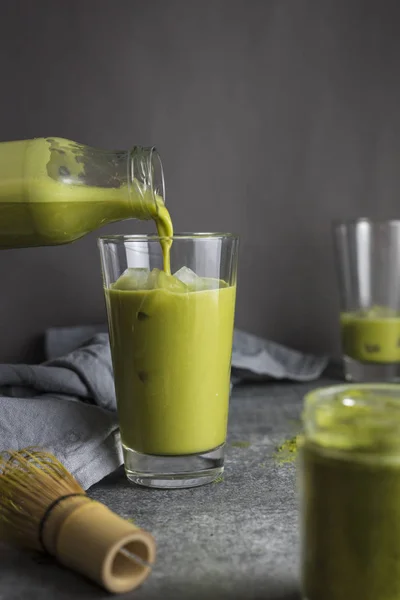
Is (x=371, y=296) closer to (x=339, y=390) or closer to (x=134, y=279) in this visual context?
(x=134, y=279)

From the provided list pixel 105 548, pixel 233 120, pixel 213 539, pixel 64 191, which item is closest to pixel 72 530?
pixel 105 548

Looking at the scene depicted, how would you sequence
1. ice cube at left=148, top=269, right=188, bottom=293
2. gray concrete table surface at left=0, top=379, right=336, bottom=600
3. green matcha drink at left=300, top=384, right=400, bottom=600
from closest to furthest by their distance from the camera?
green matcha drink at left=300, top=384, right=400, bottom=600, gray concrete table surface at left=0, top=379, right=336, bottom=600, ice cube at left=148, top=269, right=188, bottom=293

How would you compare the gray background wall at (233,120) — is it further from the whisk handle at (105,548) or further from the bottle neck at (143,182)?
the whisk handle at (105,548)

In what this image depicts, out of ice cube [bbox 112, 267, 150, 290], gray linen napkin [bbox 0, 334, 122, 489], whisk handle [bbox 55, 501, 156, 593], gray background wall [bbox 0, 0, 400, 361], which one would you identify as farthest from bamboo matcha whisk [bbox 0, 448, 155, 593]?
gray background wall [bbox 0, 0, 400, 361]

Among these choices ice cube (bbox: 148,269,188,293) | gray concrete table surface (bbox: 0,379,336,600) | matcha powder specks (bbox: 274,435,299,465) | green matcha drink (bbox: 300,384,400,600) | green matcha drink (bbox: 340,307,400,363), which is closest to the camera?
green matcha drink (bbox: 300,384,400,600)

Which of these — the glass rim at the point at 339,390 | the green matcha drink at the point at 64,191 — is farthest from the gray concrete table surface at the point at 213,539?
the green matcha drink at the point at 64,191

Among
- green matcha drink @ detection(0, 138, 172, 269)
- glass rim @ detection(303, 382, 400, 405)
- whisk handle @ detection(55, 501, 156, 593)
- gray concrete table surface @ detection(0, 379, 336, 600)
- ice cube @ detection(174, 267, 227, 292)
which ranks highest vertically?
green matcha drink @ detection(0, 138, 172, 269)

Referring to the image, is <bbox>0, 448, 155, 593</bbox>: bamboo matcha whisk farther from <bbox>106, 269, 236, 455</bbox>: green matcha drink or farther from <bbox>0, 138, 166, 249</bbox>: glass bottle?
<bbox>0, 138, 166, 249</bbox>: glass bottle
